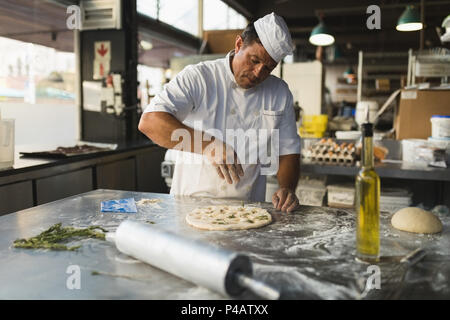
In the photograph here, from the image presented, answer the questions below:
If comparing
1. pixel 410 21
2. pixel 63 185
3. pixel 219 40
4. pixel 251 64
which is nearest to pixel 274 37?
pixel 251 64

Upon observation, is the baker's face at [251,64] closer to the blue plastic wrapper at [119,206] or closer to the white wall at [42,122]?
the blue plastic wrapper at [119,206]

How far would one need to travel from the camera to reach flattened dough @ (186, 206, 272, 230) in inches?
59.2

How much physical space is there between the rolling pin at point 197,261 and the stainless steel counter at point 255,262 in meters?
0.05

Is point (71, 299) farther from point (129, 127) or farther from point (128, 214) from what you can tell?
point (129, 127)

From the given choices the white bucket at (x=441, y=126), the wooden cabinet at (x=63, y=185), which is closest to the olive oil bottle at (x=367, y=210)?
the wooden cabinet at (x=63, y=185)

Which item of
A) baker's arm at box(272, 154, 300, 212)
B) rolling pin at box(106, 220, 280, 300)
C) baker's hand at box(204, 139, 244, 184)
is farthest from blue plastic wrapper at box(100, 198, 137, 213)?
baker's arm at box(272, 154, 300, 212)

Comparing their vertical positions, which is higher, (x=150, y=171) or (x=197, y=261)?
(x=197, y=261)

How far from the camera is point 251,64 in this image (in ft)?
6.85

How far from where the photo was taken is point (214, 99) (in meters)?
2.29

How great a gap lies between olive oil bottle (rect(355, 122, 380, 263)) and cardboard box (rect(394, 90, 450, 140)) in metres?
3.04

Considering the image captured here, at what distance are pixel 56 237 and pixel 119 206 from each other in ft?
1.53

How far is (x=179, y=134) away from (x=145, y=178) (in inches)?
111

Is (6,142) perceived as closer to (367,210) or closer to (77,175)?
(77,175)

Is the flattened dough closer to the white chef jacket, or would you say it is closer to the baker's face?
the white chef jacket
